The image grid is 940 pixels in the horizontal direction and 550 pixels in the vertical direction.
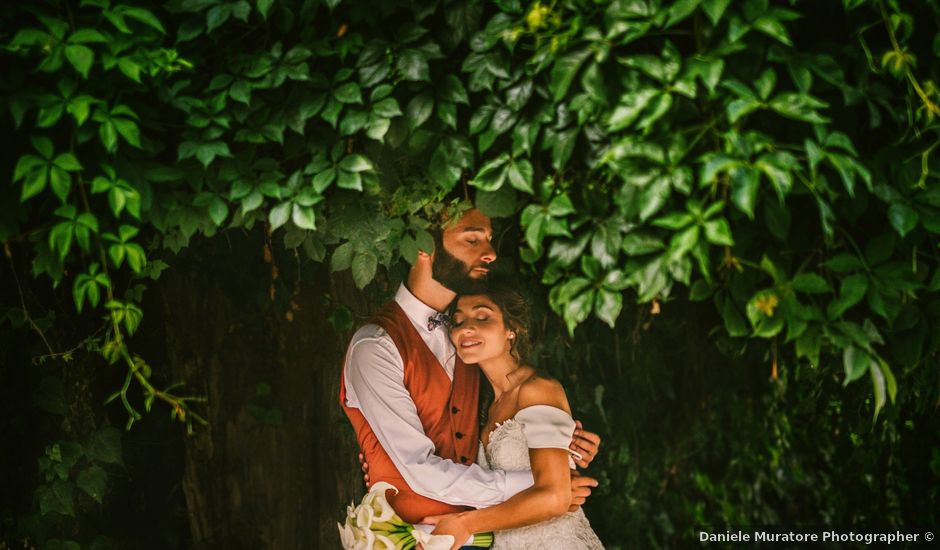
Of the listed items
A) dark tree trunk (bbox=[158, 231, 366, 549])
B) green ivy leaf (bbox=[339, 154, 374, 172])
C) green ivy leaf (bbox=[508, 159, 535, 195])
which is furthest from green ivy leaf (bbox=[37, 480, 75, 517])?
green ivy leaf (bbox=[508, 159, 535, 195])

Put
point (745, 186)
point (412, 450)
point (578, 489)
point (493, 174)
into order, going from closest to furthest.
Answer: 1. point (745, 186)
2. point (493, 174)
3. point (412, 450)
4. point (578, 489)

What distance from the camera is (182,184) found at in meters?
2.78

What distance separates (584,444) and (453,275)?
82cm

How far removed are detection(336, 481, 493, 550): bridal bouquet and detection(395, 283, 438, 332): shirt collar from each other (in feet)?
1.98

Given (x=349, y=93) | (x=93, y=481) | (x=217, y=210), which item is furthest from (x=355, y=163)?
(x=93, y=481)

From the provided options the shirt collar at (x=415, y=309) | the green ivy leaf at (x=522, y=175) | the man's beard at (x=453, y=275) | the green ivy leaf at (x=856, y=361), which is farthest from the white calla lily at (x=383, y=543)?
the green ivy leaf at (x=856, y=361)

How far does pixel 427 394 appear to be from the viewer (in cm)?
309

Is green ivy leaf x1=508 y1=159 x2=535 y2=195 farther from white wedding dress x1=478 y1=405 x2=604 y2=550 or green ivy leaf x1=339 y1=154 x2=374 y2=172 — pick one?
white wedding dress x1=478 y1=405 x2=604 y2=550

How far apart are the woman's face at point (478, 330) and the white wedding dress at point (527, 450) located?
254mm

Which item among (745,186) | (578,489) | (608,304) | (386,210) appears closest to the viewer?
(745,186)

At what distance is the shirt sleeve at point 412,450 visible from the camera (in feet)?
9.93

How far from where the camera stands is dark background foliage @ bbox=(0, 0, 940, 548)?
2.31 metres

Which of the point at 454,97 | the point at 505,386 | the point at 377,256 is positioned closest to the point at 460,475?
the point at 505,386

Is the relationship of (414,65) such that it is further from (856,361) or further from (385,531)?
(385,531)
